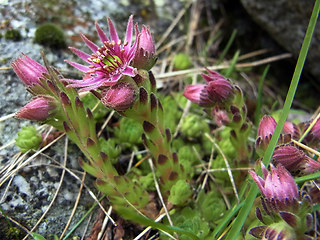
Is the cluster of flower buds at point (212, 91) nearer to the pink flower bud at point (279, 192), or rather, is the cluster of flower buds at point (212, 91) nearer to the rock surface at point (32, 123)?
the pink flower bud at point (279, 192)

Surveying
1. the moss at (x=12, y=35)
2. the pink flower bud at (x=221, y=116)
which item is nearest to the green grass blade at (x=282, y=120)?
the pink flower bud at (x=221, y=116)

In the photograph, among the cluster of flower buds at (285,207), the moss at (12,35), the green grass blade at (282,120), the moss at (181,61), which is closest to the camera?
the cluster of flower buds at (285,207)

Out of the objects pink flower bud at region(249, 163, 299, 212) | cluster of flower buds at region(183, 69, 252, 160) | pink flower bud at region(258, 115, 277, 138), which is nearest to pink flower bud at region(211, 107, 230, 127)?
cluster of flower buds at region(183, 69, 252, 160)

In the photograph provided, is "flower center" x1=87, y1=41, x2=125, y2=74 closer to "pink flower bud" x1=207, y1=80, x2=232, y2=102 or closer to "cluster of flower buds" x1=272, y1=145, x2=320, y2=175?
"pink flower bud" x1=207, y1=80, x2=232, y2=102

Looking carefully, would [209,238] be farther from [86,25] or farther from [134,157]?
[86,25]

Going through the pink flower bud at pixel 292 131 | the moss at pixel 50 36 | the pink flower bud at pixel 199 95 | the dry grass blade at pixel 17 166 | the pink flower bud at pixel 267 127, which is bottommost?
the dry grass blade at pixel 17 166
